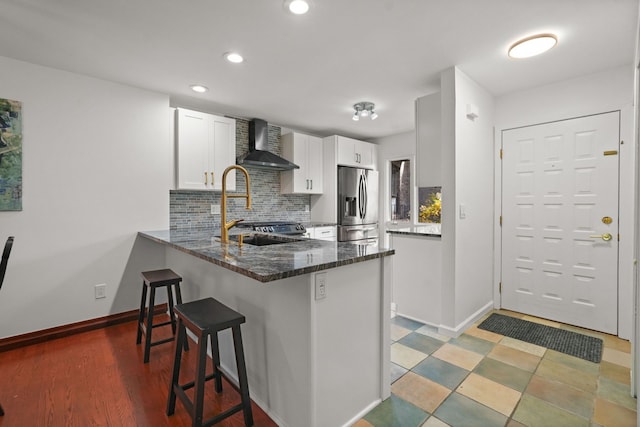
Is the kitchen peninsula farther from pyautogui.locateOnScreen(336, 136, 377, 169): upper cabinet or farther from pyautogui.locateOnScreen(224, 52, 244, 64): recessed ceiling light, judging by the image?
pyautogui.locateOnScreen(336, 136, 377, 169): upper cabinet

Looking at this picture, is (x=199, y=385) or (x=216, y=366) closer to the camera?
(x=199, y=385)

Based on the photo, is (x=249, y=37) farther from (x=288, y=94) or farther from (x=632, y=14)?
(x=632, y=14)

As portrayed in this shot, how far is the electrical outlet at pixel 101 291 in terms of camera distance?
Result: 2881 millimetres

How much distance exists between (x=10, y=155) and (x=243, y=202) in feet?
7.53

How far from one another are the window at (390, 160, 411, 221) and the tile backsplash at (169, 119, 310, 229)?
1.61 m

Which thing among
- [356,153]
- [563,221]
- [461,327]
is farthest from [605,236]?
[356,153]

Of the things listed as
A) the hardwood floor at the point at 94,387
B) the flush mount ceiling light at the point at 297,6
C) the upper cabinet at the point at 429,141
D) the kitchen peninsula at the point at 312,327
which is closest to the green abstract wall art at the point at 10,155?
the hardwood floor at the point at 94,387

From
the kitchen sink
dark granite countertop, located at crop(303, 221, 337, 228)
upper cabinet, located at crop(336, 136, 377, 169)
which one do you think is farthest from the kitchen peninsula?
upper cabinet, located at crop(336, 136, 377, 169)

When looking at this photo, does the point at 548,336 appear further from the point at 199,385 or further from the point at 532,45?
the point at 199,385

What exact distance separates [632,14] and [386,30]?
1.52m

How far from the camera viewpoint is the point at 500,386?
1916 mm

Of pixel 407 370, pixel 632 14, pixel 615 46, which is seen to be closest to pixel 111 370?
pixel 407 370

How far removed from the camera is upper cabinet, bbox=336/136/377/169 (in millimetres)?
4812

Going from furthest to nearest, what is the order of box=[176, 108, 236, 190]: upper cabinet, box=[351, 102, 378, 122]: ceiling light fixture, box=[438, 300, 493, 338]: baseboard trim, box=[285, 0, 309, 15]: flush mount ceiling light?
box=[351, 102, 378, 122]: ceiling light fixture
box=[176, 108, 236, 190]: upper cabinet
box=[438, 300, 493, 338]: baseboard trim
box=[285, 0, 309, 15]: flush mount ceiling light
